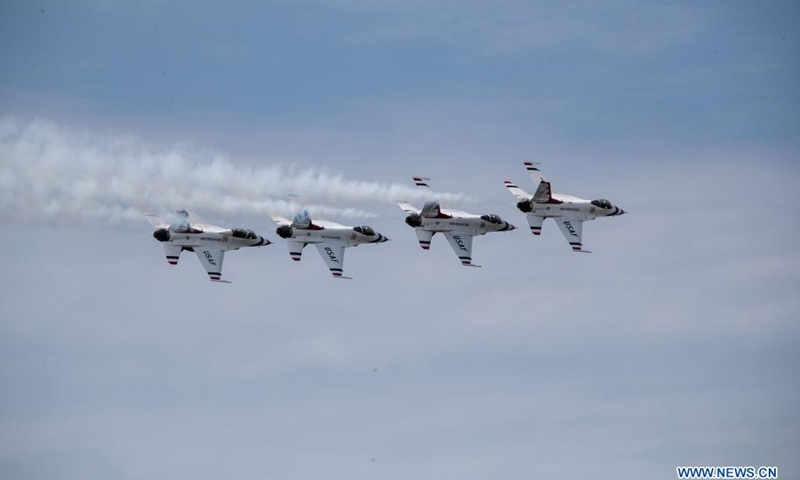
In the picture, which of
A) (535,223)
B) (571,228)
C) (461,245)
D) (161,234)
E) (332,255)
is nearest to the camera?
(161,234)

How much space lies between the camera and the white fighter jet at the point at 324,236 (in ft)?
420

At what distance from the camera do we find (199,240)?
416 ft

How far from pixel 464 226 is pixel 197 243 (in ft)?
71.7

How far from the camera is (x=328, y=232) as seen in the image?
423 ft

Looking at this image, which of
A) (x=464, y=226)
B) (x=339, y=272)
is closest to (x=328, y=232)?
(x=339, y=272)

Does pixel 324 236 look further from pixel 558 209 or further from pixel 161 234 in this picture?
pixel 558 209

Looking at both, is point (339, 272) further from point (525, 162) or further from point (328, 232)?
point (525, 162)

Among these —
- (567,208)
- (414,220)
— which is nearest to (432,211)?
(414,220)

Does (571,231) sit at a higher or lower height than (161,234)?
higher

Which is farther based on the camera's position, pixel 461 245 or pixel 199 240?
pixel 461 245

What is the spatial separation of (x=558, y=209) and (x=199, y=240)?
96.3ft

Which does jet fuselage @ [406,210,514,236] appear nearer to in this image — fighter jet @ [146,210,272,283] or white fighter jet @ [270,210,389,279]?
white fighter jet @ [270,210,389,279]

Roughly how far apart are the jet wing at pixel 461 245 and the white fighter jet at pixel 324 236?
650 centimetres

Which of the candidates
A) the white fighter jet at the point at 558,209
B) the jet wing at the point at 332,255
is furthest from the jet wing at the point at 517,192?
the jet wing at the point at 332,255
